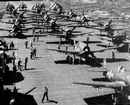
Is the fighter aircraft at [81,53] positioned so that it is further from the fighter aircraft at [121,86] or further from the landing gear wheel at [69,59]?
the fighter aircraft at [121,86]

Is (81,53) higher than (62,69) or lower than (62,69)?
higher

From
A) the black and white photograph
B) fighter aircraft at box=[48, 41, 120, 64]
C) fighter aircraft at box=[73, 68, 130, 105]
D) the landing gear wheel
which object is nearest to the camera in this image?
fighter aircraft at box=[73, 68, 130, 105]

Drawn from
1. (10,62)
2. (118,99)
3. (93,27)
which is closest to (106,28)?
(93,27)

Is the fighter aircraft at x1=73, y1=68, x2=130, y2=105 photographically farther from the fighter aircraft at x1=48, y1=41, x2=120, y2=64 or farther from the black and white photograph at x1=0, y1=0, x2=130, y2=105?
the fighter aircraft at x1=48, y1=41, x2=120, y2=64

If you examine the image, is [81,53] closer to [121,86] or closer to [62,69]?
[62,69]

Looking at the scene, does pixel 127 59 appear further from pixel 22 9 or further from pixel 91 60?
pixel 22 9

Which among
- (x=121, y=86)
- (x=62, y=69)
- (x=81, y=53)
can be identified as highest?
(x=81, y=53)

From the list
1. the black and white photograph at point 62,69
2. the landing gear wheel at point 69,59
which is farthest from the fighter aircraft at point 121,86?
the landing gear wheel at point 69,59

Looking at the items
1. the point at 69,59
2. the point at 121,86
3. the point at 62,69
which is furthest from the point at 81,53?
the point at 121,86

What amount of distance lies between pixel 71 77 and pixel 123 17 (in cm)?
9344

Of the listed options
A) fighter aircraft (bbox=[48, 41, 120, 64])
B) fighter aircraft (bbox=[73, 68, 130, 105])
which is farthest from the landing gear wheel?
fighter aircraft (bbox=[73, 68, 130, 105])

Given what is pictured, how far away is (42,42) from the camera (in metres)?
81.6

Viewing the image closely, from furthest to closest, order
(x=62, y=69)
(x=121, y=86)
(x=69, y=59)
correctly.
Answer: (x=69, y=59), (x=62, y=69), (x=121, y=86)

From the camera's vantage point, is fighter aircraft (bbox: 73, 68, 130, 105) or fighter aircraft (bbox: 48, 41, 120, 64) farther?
fighter aircraft (bbox: 48, 41, 120, 64)
